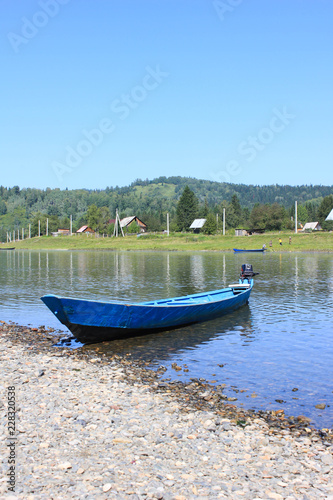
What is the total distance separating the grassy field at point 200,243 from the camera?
303 ft

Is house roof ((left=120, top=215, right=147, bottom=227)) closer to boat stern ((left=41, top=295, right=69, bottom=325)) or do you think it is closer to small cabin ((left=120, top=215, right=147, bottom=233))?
small cabin ((left=120, top=215, right=147, bottom=233))

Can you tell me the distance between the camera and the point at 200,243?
113062 millimetres

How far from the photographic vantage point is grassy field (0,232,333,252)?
92312 mm

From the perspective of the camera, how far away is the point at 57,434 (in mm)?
8625

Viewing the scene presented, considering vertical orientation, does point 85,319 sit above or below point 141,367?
above

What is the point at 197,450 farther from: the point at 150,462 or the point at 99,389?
the point at 99,389

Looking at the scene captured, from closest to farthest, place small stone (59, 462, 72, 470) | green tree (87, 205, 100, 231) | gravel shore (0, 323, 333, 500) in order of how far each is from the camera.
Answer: gravel shore (0, 323, 333, 500)
small stone (59, 462, 72, 470)
green tree (87, 205, 100, 231)

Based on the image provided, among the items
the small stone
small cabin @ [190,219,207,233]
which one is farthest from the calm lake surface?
small cabin @ [190,219,207,233]

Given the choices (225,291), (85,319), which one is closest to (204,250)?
(225,291)

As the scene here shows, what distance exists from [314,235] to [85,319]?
89.2m

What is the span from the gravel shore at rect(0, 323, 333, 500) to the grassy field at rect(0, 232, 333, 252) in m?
80.9

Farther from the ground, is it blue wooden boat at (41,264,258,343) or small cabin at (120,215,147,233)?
small cabin at (120,215,147,233)

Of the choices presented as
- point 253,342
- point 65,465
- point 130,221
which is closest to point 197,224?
point 130,221

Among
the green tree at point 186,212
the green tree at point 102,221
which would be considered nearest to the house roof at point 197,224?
the green tree at point 186,212
